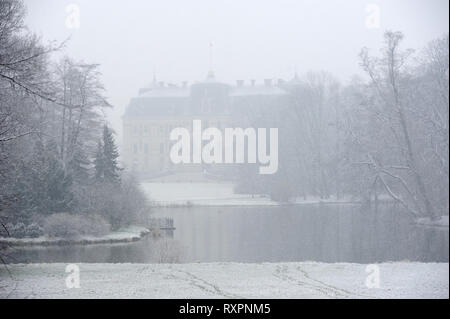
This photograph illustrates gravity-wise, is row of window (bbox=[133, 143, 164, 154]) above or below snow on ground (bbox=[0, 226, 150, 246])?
above

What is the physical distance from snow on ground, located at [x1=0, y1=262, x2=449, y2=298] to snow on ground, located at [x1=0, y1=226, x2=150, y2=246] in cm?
373

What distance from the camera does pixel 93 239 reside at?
1358 cm

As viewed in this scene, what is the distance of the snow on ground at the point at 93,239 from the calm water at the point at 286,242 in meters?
0.42

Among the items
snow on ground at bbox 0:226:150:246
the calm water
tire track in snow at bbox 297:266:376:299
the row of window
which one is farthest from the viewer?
the row of window

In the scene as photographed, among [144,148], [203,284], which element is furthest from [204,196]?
[203,284]

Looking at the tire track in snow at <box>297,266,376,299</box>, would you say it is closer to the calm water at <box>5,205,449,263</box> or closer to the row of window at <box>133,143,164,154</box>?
the calm water at <box>5,205,449,263</box>

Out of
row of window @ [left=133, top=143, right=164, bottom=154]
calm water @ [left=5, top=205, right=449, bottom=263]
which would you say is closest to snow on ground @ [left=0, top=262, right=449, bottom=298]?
calm water @ [left=5, top=205, right=449, bottom=263]

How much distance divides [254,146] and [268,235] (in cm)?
302

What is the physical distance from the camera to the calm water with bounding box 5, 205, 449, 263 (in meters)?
9.96

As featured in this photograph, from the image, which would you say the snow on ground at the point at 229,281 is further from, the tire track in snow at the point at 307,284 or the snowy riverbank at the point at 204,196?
the snowy riverbank at the point at 204,196

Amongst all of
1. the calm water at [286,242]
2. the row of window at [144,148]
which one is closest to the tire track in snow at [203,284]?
the calm water at [286,242]

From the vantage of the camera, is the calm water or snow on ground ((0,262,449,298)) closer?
snow on ground ((0,262,449,298))

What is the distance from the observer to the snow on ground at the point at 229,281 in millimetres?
6609
